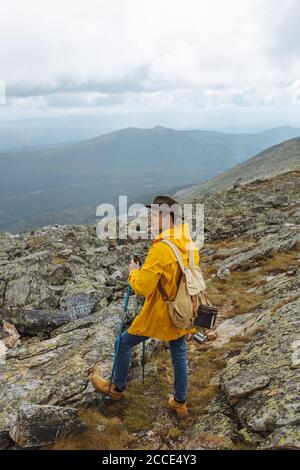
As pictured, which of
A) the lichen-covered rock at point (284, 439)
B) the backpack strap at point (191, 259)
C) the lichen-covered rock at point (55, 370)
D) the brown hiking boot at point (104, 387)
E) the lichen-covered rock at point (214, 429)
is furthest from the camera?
the lichen-covered rock at point (55, 370)

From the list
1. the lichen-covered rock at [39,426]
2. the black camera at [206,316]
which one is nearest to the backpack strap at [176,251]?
the black camera at [206,316]

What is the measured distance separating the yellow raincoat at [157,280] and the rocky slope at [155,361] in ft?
7.14

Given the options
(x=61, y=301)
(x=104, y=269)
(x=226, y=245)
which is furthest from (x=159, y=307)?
(x=226, y=245)

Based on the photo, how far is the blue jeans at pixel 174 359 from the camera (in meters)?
8.49

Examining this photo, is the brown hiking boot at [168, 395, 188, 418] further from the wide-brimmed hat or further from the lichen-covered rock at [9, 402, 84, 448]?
the wide-brimmed hat

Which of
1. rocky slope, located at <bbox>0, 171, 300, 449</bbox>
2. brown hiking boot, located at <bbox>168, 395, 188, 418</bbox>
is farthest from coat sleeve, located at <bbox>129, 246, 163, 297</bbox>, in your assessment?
rocky slope, located at <bbox>0, 171, 300, 449</bbox>

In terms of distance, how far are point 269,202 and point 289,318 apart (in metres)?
39.7

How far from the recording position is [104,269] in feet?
85.3

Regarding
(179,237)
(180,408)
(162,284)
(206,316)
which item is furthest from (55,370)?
(179,237)

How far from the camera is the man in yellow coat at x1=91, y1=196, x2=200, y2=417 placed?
25.1 ft

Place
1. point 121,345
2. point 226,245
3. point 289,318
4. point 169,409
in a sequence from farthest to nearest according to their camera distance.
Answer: point 226,245 < point 289,318 < point 169,409 < point 121,345

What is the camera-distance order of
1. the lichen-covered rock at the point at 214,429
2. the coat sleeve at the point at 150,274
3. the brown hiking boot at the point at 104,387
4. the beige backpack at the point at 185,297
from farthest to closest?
the brown hiking boot at the point at 104,387 < the beige backpack at the point at 185,297 < the lichen-covered rock at the point at 214,429 < the coat sleeve at the point at 150,274

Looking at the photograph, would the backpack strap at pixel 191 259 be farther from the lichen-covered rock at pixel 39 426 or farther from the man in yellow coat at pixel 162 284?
the lichen-covered rock at pixel 39 426

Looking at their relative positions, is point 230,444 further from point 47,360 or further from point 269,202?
point 269,202
